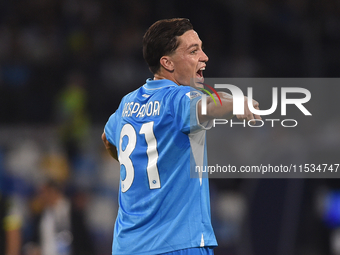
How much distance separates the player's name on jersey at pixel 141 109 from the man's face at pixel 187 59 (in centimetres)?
28

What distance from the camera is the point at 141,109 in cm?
272

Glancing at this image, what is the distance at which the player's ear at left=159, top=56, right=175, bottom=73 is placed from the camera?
9.17 ft

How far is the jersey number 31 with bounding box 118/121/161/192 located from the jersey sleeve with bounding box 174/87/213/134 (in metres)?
0.20

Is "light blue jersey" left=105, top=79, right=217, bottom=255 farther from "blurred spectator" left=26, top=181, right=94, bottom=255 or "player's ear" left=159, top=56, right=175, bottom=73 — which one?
"blurred spectator" left=26, top=181, right=94, bottom=255

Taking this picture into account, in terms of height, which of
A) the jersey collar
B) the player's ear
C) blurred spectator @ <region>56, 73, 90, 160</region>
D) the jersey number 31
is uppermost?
blurred spectator @ <region>56, 73, 90, 160</region>

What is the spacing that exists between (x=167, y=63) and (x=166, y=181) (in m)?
0.69

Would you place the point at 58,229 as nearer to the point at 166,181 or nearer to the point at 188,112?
the point at 166,181

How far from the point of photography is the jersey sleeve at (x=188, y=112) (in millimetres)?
2387

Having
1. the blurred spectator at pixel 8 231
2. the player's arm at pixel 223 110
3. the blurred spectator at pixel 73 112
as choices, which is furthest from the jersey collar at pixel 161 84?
the blurred spectator at pixel 73 112

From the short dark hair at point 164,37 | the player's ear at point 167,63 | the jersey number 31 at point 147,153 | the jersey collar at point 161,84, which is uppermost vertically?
the short dark hair at point 164,37

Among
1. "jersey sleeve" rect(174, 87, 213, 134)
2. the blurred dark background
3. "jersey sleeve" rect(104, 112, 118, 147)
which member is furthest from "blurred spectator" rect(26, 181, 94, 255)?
"jersey sleeve" rect(174, 87, 213, 134)

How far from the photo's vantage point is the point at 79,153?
810 cm

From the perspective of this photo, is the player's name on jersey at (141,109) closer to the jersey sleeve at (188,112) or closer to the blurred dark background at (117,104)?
the jersey sleeve at (188,112)

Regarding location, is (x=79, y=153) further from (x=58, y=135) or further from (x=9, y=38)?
(x=9, y=38)
